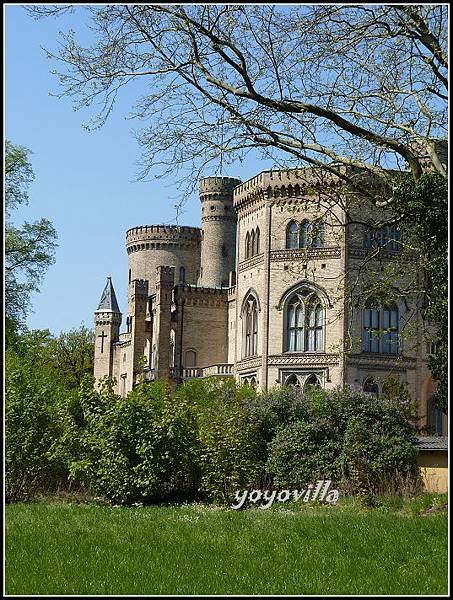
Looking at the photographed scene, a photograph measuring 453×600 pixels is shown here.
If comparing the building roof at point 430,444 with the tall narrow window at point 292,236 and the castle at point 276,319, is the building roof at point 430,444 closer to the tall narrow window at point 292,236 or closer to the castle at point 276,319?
the castle at point 276,319

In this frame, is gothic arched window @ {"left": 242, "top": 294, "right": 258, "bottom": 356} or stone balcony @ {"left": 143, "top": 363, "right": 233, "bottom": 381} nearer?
gothic arched window @ {"left": 242, "top": 294, "right": 258, "bottom": 356}

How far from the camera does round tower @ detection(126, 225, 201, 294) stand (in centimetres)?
6638

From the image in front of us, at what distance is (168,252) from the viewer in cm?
6650

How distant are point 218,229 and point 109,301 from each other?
28.8 feet

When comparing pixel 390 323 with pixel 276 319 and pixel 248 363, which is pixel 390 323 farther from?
pixel 248 363

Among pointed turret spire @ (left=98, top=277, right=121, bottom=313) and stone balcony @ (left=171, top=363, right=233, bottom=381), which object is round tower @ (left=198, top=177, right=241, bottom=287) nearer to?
pointed turret spire @ (left=98, top=277, right=121, bottom=313)

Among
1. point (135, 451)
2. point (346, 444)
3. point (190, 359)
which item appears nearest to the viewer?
point (135, 451)

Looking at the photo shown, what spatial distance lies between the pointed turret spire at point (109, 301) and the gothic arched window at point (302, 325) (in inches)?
732

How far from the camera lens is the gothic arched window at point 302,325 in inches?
1703

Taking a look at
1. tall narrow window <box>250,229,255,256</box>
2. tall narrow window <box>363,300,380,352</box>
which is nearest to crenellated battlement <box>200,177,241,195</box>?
tall narrow window <box>250,229,255,256</box>

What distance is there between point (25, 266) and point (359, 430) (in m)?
15.0

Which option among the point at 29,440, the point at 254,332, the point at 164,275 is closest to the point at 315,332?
the point at 254,332

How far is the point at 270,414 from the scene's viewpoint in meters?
23.4

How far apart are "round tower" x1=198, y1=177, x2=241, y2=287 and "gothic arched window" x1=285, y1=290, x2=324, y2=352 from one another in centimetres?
1920
